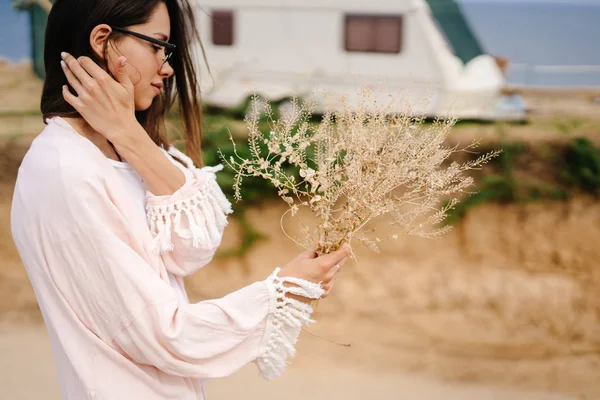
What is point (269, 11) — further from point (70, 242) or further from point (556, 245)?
point (70, 242)

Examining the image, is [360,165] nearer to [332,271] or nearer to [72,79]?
[332,271]

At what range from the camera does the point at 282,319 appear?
1.21 m

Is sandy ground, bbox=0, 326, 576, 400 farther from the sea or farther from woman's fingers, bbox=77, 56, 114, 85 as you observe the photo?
woman's fingers, bbox=77, 56, 114, 85

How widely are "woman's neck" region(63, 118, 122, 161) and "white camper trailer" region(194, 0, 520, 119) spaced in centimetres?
391

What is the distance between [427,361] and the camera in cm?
455

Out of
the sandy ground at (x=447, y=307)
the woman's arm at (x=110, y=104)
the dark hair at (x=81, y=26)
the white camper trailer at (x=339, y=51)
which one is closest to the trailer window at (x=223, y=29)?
the white camper trailer at (x=339, y=51)

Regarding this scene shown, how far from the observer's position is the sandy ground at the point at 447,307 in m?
4.39

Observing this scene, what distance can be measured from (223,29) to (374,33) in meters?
1.20

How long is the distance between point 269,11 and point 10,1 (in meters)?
2.17

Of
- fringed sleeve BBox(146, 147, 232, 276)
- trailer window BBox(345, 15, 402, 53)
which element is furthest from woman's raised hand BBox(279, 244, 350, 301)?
trailer window BBox(345, 15, 402, 53)

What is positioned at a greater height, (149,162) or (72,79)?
(72,79)

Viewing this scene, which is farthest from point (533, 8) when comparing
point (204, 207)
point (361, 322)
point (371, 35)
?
point (204, 207)

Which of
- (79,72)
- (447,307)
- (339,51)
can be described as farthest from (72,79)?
(339,51)

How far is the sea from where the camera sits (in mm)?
5176
